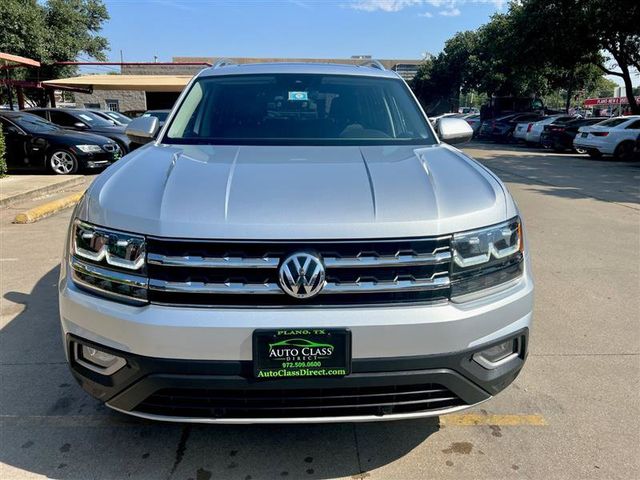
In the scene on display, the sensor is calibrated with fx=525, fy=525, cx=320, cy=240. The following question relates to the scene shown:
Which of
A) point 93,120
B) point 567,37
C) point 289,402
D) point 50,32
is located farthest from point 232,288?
point 50,32

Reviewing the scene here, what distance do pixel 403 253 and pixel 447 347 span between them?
1.34 ft

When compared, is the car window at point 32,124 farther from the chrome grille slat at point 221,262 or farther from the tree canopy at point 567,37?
the tree canopy at point 567,37

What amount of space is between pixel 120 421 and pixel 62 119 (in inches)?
540

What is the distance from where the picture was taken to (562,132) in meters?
19.9

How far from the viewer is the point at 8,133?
11.8 meters

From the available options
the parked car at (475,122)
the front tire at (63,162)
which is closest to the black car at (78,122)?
the front tire at (63,162)

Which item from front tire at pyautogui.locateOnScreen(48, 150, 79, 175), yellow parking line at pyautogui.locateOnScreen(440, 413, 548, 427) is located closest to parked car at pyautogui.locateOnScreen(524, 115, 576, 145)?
front tire at pyautogui.locateOnScreen(48, 150, 79, 175)

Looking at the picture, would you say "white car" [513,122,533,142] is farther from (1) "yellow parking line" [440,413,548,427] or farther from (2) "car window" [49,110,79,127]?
(1) "yellow parking line" [440,413,548,427]

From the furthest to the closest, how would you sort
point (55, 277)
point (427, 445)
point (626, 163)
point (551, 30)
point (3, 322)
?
point (551, 30) < point (626, 163) < point (55, 277) < point (3, 322) < point (427, 445)

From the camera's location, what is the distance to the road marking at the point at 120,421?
2.75 metres

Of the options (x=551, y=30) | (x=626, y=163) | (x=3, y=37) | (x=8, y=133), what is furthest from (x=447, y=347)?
(x=3, y=37)

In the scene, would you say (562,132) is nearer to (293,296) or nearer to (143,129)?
(143,129)

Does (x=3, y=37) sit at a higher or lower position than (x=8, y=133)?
higher

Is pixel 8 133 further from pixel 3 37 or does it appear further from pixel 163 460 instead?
pixel 3 37
